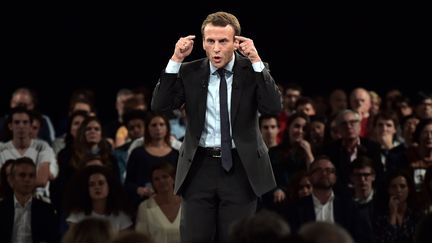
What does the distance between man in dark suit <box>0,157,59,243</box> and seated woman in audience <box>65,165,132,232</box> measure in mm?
233

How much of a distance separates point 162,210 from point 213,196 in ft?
8.31

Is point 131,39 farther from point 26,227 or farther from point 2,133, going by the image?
point 26,227

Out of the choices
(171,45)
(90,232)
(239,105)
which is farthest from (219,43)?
(171,45)

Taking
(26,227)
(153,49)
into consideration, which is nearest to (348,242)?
(26,227)

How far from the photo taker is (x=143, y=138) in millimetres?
9961

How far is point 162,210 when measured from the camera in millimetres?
8898

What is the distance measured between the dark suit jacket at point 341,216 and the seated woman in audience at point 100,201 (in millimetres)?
1128

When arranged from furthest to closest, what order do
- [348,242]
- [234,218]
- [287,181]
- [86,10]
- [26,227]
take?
1. [86,10]
2. [287,181]
3. [26,227]
4. [234,218]
5. [348,242]

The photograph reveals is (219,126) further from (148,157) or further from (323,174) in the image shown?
(148,157)

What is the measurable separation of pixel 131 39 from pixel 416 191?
4775 millimetres

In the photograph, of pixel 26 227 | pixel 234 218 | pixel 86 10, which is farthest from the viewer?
pixel 86 10

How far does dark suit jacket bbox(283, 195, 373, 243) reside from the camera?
871cm

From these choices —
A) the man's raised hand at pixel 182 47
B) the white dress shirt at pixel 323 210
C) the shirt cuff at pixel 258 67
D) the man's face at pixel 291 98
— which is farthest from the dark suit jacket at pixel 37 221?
the man's face at pixel 291 98

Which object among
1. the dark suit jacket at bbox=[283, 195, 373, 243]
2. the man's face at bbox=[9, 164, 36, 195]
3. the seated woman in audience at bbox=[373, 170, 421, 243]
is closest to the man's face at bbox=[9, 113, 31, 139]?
the man's face at bbox=[9, 164, 36, 195]
